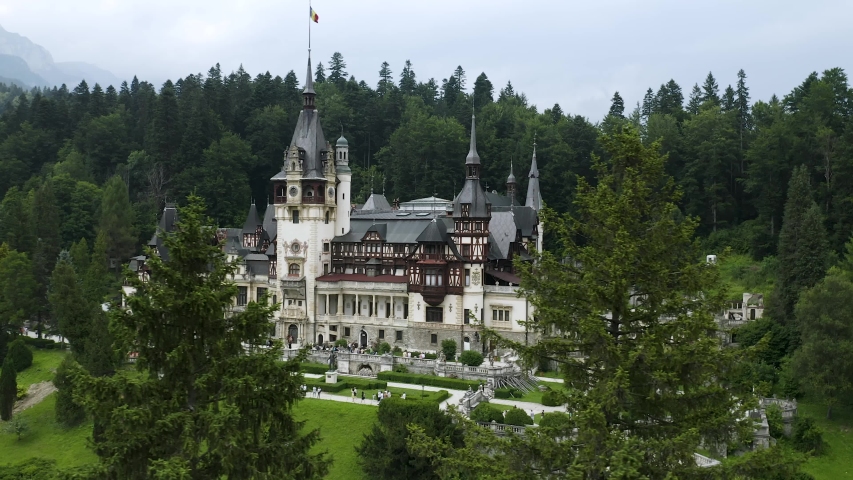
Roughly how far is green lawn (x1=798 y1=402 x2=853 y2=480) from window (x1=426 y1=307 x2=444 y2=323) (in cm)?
2491

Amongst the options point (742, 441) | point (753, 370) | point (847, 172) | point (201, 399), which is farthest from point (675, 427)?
point (847, 172)

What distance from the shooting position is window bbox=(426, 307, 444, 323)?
59156mm

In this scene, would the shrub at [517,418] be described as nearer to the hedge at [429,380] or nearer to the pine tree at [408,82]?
the hedge at [429,380]

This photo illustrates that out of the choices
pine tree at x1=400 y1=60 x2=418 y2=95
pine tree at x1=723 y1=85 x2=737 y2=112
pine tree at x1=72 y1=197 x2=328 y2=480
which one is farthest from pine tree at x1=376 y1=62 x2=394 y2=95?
pine tree at x1=72 y1=197 x2=328 y2=480

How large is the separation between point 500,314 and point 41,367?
34184 millimetres

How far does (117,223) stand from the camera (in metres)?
80.4

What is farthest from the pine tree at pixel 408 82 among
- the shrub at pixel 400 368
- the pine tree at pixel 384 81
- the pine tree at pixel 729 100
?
the shrub at pixel 400 368

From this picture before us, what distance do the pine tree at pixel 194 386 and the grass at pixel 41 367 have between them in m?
44.8

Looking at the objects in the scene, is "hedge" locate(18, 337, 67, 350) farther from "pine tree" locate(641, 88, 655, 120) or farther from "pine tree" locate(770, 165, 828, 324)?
"pine tree" locate(641, 88, 655, 120)

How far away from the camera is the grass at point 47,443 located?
43562 millimetres

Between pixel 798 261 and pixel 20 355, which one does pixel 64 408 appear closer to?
pixel 20 355

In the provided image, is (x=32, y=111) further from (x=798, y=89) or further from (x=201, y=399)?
(x=201, y=399)

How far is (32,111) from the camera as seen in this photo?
111562 mm

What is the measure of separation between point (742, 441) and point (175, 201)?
286ft
